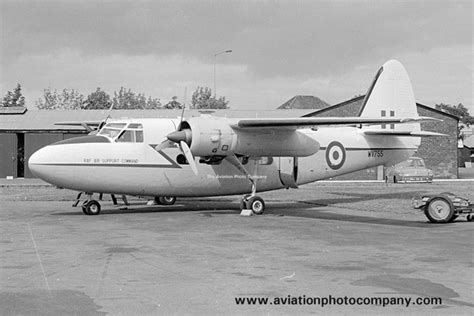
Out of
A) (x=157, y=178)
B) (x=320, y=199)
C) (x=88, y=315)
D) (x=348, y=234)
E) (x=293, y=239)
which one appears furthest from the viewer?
(x=320, y=199)

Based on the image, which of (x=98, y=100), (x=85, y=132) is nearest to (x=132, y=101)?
(x=98, y=100)

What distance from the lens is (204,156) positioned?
1891 centimetres

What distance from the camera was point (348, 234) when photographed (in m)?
14.4

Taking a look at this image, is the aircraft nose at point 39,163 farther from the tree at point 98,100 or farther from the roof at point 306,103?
the tree at point 98,100

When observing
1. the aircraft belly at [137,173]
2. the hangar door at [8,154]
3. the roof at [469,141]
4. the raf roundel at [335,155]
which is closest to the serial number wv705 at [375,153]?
the raf roundel at [335,155]

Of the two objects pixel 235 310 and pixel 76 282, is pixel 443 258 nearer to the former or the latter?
pixel 235 310

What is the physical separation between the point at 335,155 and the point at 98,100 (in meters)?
86.2

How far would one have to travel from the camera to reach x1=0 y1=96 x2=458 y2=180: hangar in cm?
5275

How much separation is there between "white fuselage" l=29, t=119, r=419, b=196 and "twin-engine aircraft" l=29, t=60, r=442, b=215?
3cm

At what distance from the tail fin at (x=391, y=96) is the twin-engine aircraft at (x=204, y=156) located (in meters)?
1.80

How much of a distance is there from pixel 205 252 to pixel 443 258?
4343mm

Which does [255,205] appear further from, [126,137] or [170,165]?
[126,137]

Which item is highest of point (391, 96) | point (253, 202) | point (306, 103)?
point (306, 103)

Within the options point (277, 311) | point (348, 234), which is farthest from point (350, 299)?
point (348, 234)
